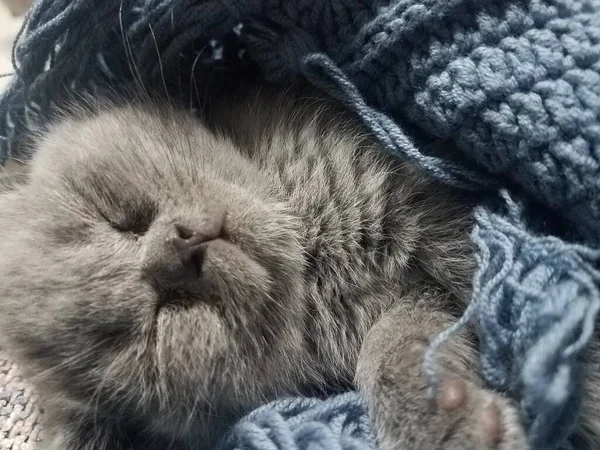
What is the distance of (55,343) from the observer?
0.80m

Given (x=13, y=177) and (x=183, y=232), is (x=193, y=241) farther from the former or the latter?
(x=13, y=177)

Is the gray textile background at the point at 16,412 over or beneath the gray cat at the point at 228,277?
beneath

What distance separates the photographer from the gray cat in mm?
771

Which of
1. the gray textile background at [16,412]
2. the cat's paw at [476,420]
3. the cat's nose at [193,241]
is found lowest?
the gray textile background at [16,412]

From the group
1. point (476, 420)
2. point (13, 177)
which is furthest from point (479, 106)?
point (13, 177)

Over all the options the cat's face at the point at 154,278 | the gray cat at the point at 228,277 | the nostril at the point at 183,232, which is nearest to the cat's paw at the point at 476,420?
the gray cat at the point at 228,277

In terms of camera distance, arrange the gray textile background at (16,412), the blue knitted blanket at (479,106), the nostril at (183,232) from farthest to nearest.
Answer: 1. the gray textile background at (16,412)
2. the nostril at (183,232)
3. the blue knitted blanket at (479,106)

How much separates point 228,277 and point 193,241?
0.06 m

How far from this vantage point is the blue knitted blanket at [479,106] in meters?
0.65

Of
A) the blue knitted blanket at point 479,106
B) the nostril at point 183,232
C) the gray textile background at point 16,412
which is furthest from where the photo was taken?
the gray textile background at point 16,412

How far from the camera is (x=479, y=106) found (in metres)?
0.70

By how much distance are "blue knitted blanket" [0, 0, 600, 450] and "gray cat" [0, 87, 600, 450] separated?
6 centimetres

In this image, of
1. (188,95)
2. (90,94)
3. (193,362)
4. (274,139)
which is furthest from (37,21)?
(193,362)

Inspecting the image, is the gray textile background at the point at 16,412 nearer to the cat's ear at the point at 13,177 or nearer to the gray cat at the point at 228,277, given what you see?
the gray cat at the point at 228,277
